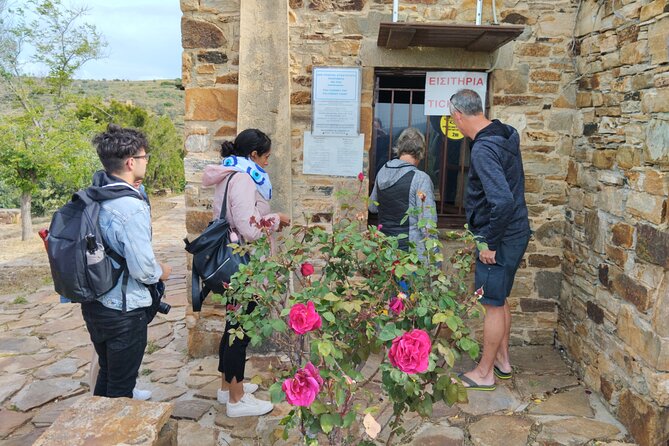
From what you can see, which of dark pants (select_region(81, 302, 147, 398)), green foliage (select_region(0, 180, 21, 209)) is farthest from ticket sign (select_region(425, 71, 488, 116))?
green foliage (select_region(0, 180, 21, 209))

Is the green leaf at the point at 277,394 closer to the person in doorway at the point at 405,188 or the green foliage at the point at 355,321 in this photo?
the green foliage at the point at 355,321

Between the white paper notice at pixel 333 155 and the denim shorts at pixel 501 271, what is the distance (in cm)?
121

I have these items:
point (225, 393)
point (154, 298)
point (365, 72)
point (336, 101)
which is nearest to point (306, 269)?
point (154, 298)

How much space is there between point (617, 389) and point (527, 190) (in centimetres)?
152

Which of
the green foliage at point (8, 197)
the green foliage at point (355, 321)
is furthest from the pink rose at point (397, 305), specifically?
the green foliage at point (8, 197)

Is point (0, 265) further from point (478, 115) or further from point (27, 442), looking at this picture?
point (478, 115)

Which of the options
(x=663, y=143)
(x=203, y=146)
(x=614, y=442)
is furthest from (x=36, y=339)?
(x=663, y=143)

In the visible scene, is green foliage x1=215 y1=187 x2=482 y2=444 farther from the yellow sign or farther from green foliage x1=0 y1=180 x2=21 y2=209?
green foliage x1=0 y1=180 x2=21 y2=209

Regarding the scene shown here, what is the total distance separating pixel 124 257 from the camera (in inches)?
98.6

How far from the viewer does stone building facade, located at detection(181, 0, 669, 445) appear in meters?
3.39

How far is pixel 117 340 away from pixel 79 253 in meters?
0.48

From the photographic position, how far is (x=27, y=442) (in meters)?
2.91

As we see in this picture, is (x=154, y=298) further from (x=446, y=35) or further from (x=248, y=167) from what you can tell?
(x=446, y=35)

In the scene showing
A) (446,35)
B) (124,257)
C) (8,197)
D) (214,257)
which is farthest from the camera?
(8,197)
